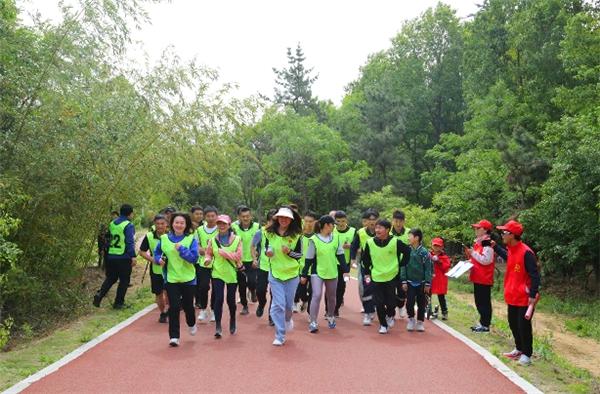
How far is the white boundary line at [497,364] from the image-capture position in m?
5.48

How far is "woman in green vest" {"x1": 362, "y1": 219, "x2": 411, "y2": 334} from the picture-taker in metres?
8.20

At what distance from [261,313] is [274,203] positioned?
31691 mm

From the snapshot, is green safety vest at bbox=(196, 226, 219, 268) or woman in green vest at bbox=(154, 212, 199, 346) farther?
green safety vest at bbox=(196, 226, 219, 268)

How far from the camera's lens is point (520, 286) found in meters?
6.51

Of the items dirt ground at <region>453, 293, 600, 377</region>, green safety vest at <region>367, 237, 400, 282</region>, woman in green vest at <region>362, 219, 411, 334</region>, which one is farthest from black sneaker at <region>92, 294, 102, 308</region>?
dirt ground at <region>453, 293, 600, 377</region>

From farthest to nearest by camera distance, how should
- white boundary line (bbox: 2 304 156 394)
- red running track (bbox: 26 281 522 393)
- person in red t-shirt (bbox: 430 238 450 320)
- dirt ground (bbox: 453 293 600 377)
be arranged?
dirt ground (bbox: 453 293 600 377) → person in red t-shirt (bbox: 430 238 450 320) → red running track (bbox: 26 281 522 393) → white boundary line (bbox: 2 304 156 394)

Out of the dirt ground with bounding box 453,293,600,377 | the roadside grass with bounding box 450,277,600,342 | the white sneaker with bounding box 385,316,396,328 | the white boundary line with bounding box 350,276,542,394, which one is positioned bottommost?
the dirt ground with bounding box 453,293,600,377

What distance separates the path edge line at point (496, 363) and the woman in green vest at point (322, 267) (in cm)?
173

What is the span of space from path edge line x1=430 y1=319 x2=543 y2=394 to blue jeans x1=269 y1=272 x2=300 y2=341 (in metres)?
2.29

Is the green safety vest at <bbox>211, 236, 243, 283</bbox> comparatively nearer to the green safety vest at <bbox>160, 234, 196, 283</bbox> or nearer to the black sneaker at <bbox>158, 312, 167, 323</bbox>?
the green safety vest at <bbox>160, 234, 196, 283</bbox>

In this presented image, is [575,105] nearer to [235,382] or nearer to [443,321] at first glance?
[443,321]

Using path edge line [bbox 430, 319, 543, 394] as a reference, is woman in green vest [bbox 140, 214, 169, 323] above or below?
above

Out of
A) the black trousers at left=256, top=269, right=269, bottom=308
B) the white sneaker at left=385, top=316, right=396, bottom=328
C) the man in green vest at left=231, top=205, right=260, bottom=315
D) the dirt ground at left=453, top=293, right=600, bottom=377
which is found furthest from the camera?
the dirt ground at left=453, top=293, right=600, bottom=377

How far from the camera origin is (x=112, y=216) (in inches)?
495
